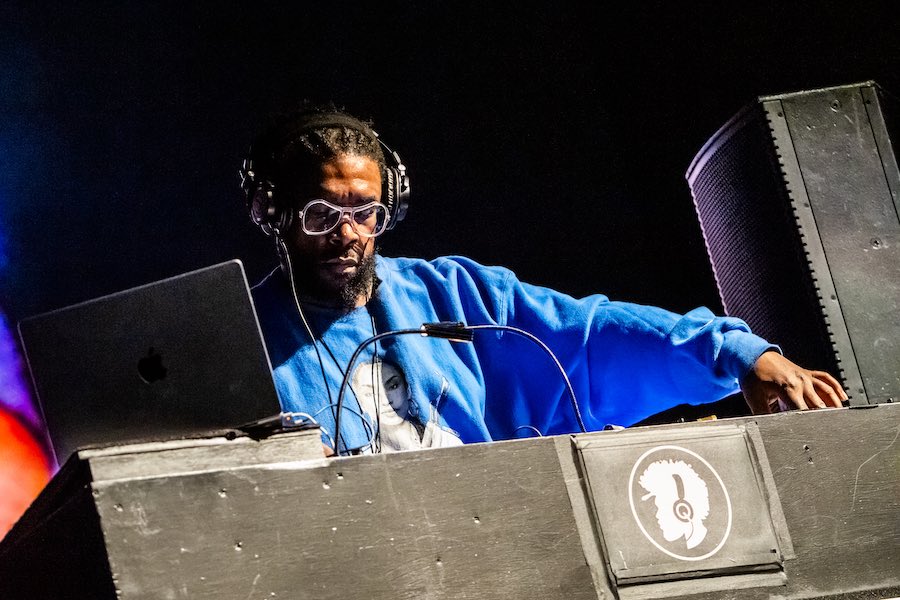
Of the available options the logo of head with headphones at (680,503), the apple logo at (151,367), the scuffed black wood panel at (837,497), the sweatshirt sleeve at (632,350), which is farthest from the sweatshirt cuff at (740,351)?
the apple logo at (151,367)

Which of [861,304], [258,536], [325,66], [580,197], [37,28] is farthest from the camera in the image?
[580,197]

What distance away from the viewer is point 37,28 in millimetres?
2682

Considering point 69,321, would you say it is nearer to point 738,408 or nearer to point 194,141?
point 194,141

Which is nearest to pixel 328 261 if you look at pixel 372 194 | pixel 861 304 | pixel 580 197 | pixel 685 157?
pixel 372 194

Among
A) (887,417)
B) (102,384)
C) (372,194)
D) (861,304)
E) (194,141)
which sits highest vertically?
(194,141)

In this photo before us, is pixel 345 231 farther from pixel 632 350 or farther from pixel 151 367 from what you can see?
pixel 151 367

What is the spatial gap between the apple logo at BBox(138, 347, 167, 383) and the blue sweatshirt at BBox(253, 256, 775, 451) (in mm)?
715

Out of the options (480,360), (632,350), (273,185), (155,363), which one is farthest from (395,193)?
(155,363)

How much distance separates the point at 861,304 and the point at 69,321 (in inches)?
48.9

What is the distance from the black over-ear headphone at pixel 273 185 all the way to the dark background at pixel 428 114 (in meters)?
0.60

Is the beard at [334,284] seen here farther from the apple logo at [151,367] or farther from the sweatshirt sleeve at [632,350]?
the apple logo at [151,367]

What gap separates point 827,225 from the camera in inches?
68.1

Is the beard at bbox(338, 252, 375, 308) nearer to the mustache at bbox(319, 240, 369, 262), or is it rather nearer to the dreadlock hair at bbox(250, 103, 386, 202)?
the mustache at bbox(319, 240, 369, 262)

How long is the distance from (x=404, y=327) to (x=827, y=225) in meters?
0.88
